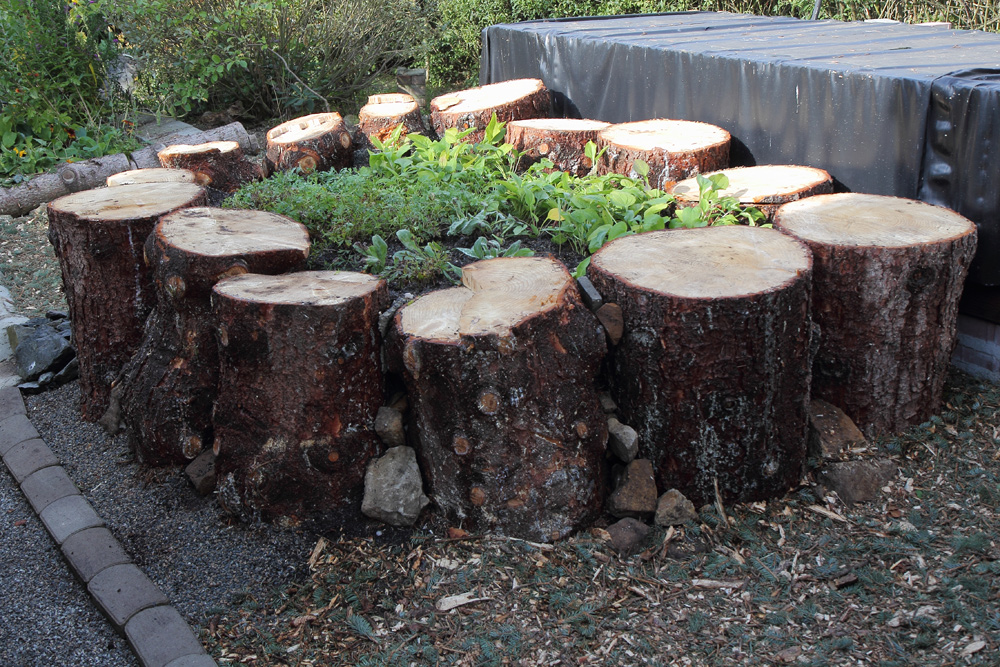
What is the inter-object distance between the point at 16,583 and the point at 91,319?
1.14 m

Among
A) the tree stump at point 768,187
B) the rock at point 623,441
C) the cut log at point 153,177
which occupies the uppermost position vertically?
the cut log at point 153,177

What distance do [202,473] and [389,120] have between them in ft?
9.93

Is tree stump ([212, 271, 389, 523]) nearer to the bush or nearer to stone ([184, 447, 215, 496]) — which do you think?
stone ([184, 447, 215, 496])

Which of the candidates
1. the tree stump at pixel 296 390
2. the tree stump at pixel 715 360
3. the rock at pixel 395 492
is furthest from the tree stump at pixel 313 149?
the tree stump at pixel 715 360

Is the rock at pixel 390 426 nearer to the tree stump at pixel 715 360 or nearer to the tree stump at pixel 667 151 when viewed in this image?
the tree stump at pixel 715 360

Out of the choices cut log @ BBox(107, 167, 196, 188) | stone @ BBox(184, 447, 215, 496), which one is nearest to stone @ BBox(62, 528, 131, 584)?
stone @ BBox(184, 447, 215, 496)

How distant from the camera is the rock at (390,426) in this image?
104 inches

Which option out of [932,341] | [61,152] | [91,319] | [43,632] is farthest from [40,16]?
[932,341]

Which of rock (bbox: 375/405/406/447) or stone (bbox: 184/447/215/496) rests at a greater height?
rock (bbox: 375/405/406/447)

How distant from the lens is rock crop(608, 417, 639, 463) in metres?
2.56

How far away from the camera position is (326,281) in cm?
261

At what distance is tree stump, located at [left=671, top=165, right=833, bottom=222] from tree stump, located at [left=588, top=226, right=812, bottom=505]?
24.9 inches

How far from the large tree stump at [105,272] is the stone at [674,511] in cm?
225

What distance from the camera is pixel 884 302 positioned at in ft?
8.80
